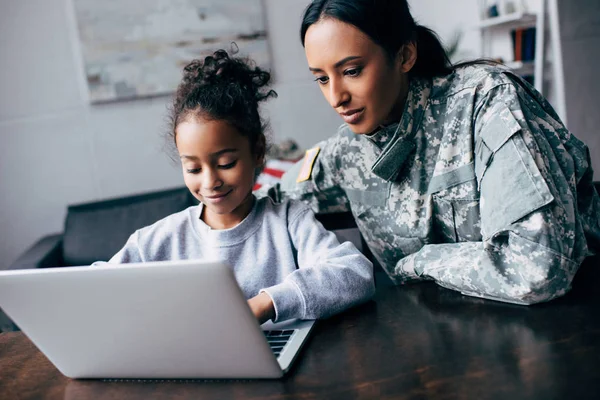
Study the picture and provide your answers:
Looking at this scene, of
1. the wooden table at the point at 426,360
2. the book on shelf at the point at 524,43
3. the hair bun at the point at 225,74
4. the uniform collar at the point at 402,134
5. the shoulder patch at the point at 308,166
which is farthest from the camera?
the book on shelf at the point at 524,43

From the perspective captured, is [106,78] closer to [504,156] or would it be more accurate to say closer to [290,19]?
[290,19]

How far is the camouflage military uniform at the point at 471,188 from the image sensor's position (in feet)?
3.24

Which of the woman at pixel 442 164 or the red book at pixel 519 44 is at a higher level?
the red book at pixel 519 44

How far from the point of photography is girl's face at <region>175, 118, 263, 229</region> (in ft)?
3.58

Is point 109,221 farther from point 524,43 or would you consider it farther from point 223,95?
point 524,43

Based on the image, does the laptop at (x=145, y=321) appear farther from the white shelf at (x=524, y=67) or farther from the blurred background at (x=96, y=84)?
the white shelf at (x=524, y=67)

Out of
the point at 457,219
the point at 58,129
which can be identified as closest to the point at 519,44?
the point at 457,219

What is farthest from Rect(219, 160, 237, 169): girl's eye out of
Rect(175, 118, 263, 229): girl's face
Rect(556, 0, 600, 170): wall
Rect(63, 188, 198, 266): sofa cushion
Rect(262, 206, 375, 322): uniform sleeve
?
Rect(556, 0, 600, 170): wall

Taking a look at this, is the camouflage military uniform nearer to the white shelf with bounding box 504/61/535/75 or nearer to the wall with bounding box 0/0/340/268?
the wall with bounding box 0/0/340/268

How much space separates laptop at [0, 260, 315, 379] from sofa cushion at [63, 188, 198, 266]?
2.00m

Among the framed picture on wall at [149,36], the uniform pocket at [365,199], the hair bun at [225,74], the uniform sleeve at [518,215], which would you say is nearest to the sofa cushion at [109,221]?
the framed picture on wall at [149,36]

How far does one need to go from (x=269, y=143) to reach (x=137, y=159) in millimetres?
2292

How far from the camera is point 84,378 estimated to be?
0.88m

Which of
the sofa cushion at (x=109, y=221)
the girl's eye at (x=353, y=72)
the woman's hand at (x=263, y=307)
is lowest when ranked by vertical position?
the sofa cushion at (x=109, y=221)
